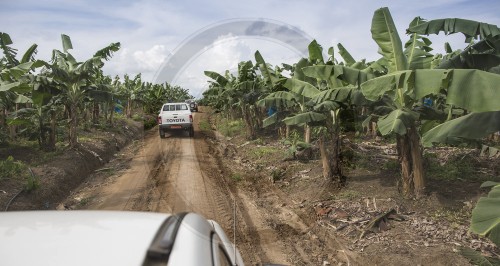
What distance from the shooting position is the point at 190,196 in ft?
28.3

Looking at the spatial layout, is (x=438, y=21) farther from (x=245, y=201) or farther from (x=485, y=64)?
(x=245, y=201)

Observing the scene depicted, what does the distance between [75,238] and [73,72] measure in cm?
1179

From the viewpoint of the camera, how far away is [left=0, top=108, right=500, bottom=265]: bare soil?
18.7 ft

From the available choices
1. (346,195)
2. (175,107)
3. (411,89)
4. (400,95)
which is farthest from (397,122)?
(175,107)

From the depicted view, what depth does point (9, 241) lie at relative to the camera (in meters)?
1.57

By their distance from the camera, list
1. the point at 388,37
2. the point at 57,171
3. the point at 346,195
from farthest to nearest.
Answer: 1. the point at 57,171
2. the point at 346,195
3. the point at 388,37

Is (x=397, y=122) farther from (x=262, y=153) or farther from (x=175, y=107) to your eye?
(x=175, y=107)

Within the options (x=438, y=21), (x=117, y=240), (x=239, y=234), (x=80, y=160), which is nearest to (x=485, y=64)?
(x=438, y=21)

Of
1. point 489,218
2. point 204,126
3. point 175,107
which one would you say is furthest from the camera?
point 204,126

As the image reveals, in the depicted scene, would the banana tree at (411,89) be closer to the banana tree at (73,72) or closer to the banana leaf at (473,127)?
the banana leaf at (473,127)

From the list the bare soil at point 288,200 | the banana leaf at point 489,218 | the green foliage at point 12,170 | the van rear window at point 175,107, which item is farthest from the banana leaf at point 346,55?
the van rear window at point 175,107

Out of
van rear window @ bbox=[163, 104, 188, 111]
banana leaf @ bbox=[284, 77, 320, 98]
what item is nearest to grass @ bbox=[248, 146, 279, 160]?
banana leaf @ bbox=[284, 77, 320, 98]

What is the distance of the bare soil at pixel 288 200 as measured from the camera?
5703 millimetres

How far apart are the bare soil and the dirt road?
25 mm
